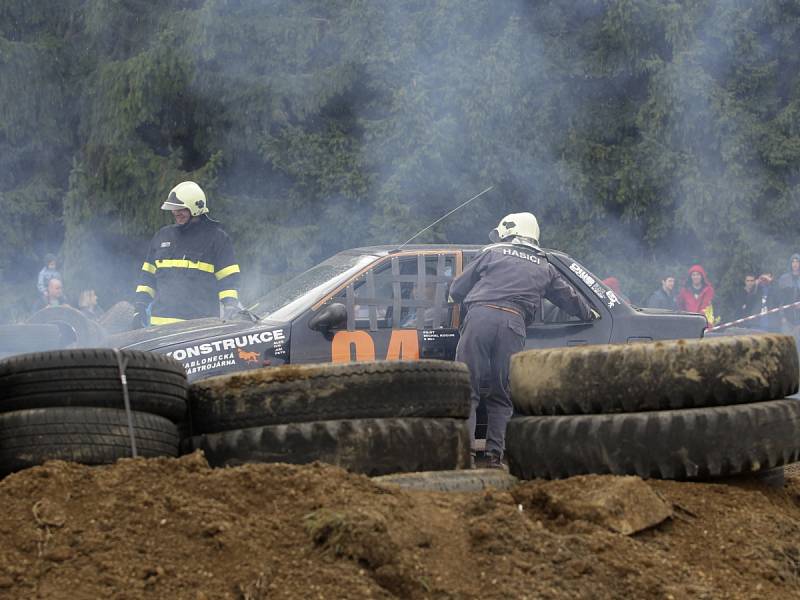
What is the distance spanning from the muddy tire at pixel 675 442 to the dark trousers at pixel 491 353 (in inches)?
125

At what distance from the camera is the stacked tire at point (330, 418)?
190 inches

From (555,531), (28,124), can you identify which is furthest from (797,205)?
(555,531)

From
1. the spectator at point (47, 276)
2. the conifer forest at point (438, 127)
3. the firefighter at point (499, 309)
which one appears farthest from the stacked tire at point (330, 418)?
the spectator at point (47, 276)

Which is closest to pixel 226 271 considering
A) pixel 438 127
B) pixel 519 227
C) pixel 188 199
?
pixel 188 199

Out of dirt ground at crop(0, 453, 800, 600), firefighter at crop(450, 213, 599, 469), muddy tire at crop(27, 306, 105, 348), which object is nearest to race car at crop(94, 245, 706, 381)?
firefighter at crop(450, 213, 599, 469)

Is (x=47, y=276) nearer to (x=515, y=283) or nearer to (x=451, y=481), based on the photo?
(x=515, y=283)

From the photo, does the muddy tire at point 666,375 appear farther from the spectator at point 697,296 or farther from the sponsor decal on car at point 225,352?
the spectator at point 697,296

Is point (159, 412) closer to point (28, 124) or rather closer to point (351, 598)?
point (351, 598)

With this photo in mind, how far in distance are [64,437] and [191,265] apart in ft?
17.4

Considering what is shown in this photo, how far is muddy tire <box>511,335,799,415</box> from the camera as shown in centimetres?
470

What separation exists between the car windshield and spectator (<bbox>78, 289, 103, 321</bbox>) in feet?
28.0

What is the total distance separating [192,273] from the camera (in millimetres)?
9664

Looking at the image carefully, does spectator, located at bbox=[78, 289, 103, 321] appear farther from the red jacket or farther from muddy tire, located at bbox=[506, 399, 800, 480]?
muddy tire, located at bbox=[506, 399, 800, 480]

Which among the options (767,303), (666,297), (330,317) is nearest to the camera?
(330,317)
